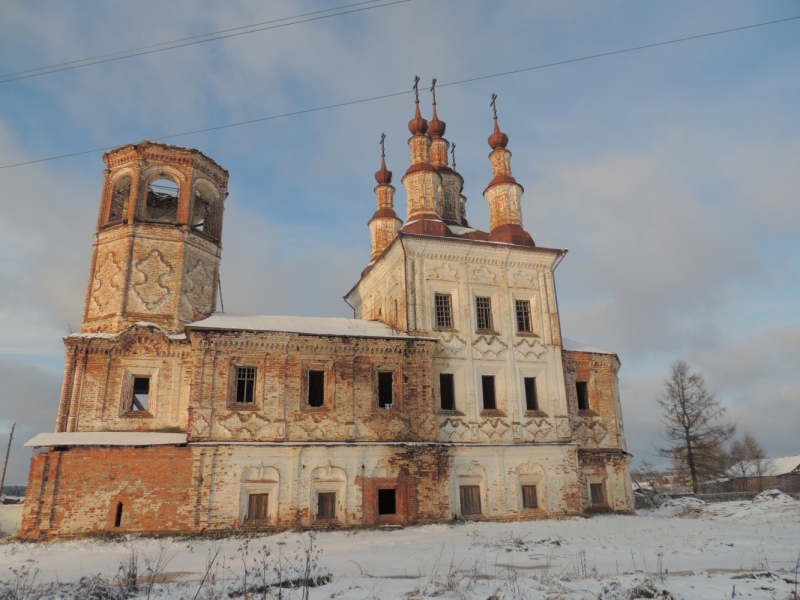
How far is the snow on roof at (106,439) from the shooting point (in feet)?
50.1

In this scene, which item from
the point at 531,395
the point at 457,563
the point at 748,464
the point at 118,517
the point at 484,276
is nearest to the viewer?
the point at 457,563

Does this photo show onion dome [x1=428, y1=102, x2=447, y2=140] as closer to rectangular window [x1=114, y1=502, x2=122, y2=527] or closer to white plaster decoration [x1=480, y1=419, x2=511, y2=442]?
white plaster decoration [x1=480, y1=419, x2=511, y2=442]

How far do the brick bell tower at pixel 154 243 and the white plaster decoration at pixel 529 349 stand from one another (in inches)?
440

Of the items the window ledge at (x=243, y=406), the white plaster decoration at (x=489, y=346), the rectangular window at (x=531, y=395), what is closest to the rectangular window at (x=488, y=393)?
the white plaster decoration at (x=489, y=346)

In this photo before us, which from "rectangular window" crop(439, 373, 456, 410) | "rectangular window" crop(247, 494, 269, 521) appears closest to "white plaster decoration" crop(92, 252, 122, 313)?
"rectangular window" crop(247, 494, 269, 521)

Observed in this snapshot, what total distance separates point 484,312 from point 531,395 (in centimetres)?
345

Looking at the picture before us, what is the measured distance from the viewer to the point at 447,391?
1952 centimetres

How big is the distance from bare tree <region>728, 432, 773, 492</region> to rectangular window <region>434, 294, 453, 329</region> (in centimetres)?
3427

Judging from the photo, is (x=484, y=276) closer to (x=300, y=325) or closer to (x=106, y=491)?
(x=300, y=325)

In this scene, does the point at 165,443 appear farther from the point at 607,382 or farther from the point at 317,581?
the point at 607,382

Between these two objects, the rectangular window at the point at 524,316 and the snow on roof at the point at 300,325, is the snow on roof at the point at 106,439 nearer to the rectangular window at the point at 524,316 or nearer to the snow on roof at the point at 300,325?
the snow on roof at the point at 300,325

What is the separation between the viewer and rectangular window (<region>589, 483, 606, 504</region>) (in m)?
20.7

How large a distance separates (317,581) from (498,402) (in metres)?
12.4

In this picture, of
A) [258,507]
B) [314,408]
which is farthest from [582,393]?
[258,507]
